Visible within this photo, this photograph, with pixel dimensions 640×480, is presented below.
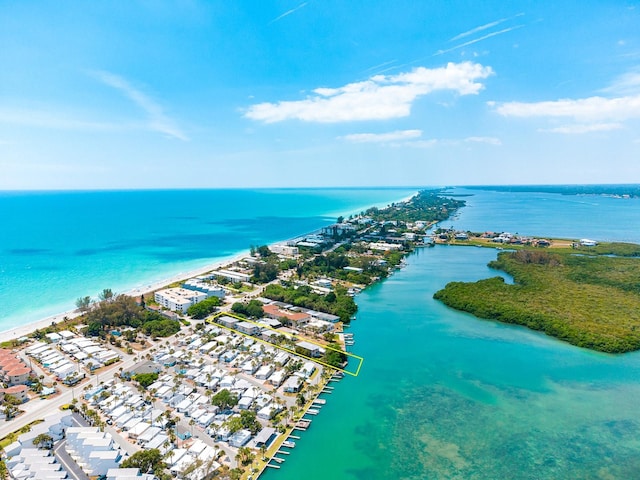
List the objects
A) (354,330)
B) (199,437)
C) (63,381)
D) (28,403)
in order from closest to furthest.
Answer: (199,437), (28,403), (63,381), (354,330)

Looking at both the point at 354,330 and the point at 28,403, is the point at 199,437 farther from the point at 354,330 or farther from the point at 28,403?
the point at 354,330

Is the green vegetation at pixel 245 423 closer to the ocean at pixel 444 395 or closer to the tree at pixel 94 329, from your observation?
the ocean at pixel 444 395

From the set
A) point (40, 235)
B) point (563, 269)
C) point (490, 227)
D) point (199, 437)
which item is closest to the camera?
point (199, 437)

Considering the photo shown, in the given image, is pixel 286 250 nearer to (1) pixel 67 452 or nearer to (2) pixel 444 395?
(2) pixel 444 395

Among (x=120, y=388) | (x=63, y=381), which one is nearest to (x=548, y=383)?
(x=120, y=388)

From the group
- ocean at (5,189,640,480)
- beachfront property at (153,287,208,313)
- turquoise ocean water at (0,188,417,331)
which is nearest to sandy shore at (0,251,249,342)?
turquoise ocean water at (0,188,417,331)

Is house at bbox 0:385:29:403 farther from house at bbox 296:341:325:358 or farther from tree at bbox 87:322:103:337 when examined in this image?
house at bbox 296:341:325:358
